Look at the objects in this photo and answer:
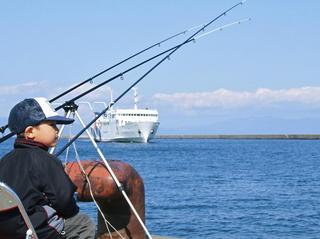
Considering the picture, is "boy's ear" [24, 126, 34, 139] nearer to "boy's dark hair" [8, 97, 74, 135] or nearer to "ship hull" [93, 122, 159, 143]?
"boy's dark hair" [8, 97, 74, 135]

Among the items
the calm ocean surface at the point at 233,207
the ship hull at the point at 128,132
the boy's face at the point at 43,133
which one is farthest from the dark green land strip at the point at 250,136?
the boy's face at the point at 43,133

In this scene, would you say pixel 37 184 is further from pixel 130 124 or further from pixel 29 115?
pixel 130 124

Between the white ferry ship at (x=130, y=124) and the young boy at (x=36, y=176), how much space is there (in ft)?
308

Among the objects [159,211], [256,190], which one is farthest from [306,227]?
[256,190]

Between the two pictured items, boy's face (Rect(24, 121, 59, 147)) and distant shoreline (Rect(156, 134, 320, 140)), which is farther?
distant shoreline (Rect(156, 134, 320, 140))

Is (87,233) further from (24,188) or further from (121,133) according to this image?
(121,133)

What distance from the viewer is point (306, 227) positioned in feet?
54.8

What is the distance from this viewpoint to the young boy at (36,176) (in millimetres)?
3002

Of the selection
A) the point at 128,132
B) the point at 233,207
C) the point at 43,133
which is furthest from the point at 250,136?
the point at 43,133

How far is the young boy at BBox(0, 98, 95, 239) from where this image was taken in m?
3.00

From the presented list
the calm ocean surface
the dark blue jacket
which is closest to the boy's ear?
the dark blue jacket

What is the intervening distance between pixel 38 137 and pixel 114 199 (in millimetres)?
2477

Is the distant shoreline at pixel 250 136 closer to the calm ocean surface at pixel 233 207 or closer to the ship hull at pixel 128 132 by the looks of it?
the ship hull at pixel 128 132

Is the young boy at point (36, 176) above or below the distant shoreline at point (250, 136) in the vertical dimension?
above
